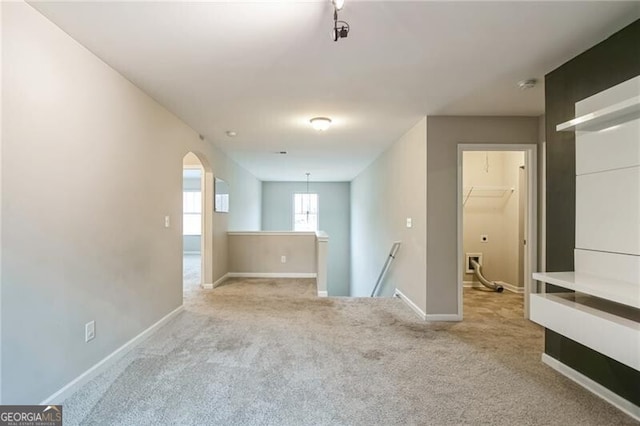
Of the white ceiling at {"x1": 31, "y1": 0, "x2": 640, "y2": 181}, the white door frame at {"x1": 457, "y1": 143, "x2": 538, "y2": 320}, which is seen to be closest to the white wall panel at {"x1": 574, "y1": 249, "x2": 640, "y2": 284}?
the white ceiling at {"x1": 31, "y1": 0, "x2": 640, "y2": 181}

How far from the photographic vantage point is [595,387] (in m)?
2.24

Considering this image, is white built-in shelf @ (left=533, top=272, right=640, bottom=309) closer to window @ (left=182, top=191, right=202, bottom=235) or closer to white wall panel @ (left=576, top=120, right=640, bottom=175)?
white wall panel @ (left=576, top=120, right=640, bottom=175)

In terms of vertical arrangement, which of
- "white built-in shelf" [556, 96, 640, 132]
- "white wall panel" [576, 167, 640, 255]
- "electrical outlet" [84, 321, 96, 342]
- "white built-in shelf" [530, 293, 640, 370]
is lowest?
"electrical outlet" [84, 321, 96, 342]

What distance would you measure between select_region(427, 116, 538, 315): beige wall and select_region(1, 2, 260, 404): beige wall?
292cm

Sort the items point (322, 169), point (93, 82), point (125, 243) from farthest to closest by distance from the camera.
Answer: point (322, 169)
point (125, 243)
point (93, 82)

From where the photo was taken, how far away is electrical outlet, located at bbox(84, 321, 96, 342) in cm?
236

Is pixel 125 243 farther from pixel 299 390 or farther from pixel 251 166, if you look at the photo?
pixel 251 166

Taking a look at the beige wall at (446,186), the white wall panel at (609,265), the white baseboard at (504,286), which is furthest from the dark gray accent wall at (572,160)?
the white baseboard at (504,286)

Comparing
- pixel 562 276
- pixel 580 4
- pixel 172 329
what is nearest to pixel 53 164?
pixel 172 329

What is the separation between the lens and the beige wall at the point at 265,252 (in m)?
6.56

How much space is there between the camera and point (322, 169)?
818cm

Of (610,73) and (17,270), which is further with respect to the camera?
(610,73)

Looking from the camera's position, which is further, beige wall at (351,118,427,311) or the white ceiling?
beige wall at (351,118,427,311)

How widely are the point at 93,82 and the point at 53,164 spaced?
738 mm
